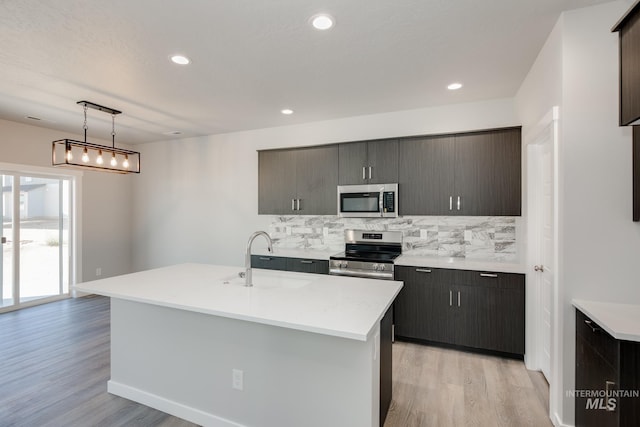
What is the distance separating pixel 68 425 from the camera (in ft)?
7.06

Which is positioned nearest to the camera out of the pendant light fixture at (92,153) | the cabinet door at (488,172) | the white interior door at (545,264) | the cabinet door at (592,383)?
the cabinet door at (592,383)

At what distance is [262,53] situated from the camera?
2488 millimetres

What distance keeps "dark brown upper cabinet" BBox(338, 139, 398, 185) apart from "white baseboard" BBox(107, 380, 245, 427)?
9.19 ft

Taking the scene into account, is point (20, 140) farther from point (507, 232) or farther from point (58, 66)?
point (507, 232)

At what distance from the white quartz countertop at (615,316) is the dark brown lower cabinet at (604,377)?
0.06 m

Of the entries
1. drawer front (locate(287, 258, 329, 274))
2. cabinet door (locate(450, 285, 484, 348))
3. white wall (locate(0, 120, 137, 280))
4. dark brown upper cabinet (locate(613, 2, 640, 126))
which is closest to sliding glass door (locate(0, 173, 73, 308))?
white wall (locate(0, 120, 137, 280))

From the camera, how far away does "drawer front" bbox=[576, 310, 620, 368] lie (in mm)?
1541

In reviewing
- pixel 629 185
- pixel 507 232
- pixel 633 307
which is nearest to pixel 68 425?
pixel 633 307

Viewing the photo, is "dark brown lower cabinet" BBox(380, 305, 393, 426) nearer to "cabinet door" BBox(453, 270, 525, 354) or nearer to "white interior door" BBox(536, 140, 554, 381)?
"cabinet door" BBox(453, 270, 525, 354)

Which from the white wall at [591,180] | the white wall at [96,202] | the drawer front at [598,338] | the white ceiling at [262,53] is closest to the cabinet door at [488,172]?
the white ceiling at [262,53]

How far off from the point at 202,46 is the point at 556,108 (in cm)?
257

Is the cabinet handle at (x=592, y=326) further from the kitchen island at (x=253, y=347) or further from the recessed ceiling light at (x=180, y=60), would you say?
the recessed ceiling light at (x=180, y=60)

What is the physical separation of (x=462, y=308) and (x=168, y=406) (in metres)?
2.77

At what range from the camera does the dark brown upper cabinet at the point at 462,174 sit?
324 cm
